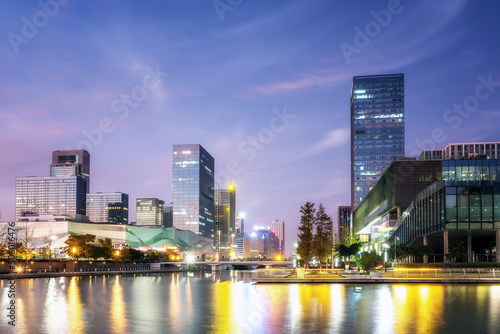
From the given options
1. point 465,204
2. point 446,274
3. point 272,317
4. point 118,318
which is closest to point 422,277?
point 446,274

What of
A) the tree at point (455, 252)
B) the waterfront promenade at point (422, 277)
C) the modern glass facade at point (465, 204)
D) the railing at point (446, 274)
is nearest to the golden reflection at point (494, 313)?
the waterfront promenade at point (422, 277)

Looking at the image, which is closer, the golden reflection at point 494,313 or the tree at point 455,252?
the golden reflection at point 494,313

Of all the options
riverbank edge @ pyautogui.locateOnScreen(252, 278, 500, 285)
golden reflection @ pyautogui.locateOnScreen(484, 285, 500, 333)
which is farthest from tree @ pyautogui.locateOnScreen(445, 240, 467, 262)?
golden reflection @ pyautogui.locateOnScreen(484, 285, 500, 333)

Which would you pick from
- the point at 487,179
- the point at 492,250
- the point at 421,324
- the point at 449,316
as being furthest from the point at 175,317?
the point at 492,250

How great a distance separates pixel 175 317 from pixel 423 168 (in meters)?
117

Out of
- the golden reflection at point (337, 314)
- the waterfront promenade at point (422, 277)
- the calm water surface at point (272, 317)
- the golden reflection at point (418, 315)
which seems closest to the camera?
the calm water surface at point (272, 317)

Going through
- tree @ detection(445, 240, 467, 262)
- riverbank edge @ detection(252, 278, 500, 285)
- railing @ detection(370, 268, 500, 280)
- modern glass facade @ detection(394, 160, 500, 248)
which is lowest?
riverbank edge @ detection(252, 278, 500, 285)

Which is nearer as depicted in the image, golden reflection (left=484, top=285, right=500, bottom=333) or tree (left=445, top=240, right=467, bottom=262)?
golden reflection (left=484, top=285, right=500, bottom=333)

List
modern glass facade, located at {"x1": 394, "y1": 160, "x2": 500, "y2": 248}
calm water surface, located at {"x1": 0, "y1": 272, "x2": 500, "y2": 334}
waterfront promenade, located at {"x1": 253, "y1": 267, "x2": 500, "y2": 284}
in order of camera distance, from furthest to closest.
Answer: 1. modern glass facade, located at {"x1": 394, "y1": 160, "x2": 500, "y2": 248}
2. waterfront promenade, located at {"x1": 253, "y1": 267, "x2": 500, "y2": 284}
3. calm water surface, located at {"x1": 0, "y1": 272, "x2": 500, "y2": 334}

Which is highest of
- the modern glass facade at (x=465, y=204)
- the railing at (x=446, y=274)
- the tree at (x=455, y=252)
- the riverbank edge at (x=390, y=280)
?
the modern glass facade at (x=465, y=204)

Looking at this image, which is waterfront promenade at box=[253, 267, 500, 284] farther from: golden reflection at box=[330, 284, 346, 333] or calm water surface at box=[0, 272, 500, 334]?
golden reflection at box=[330, 284, 346, 333]

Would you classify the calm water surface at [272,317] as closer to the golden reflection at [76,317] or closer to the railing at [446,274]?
the golden reflection at [76,317]

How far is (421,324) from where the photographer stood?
73.4 ft

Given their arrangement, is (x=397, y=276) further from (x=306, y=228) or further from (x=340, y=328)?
(x=340, y=328)
